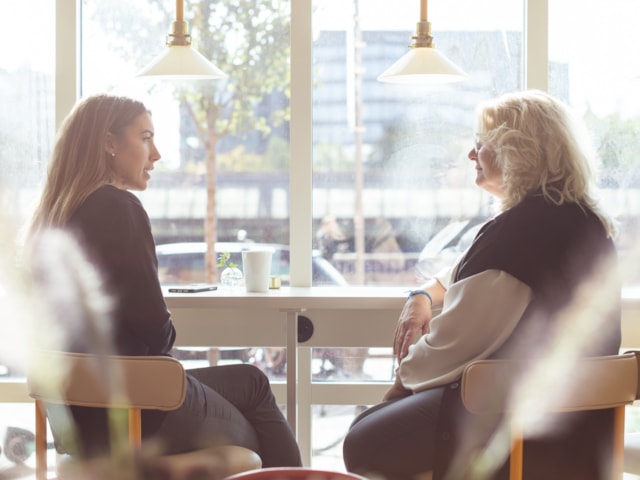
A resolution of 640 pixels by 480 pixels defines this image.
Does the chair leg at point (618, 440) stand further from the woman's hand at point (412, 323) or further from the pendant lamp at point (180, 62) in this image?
the pendant lamp at point (180, 62)

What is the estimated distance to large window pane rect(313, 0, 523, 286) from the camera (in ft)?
A: 10.3

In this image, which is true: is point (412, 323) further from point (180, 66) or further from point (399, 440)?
point (180, 66)

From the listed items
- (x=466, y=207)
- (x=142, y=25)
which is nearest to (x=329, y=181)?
(x=466, y=207)

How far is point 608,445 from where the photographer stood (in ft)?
6.08

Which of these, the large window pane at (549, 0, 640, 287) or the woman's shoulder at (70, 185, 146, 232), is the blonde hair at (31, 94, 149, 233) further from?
the large window pane at (549, 0, 640, 287)

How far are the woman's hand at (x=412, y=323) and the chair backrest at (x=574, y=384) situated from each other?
670mm

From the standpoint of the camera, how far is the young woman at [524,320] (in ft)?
6.06

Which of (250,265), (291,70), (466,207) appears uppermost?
(291,70)

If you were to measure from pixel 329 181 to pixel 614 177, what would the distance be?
1097 mm

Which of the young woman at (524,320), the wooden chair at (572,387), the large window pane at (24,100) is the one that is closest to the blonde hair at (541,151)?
the young woman at (524,320)

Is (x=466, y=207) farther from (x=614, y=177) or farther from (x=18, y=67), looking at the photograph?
(x=18, y=67)

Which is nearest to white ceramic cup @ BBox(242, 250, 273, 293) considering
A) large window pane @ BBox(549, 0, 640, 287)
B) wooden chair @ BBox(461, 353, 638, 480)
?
wooden chair @ BBox(461, 353, 638, 480)

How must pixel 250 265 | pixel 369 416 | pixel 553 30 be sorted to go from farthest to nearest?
pixel 553 30
pixel 250 265
pixel 369 416

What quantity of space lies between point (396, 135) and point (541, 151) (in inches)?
45.9
